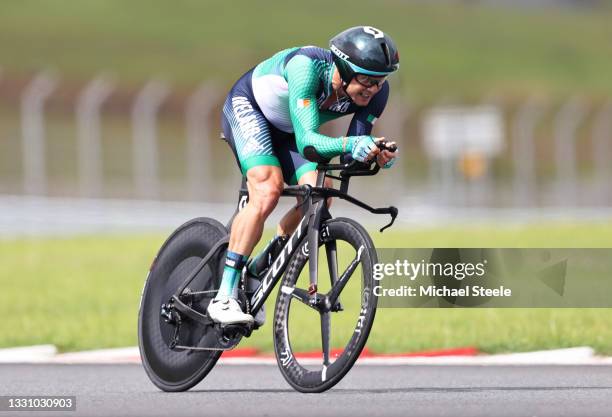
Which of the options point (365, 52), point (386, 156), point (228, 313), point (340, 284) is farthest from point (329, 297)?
point (365, 52)

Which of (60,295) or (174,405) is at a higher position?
(174,405)

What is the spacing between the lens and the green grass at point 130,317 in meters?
11.4

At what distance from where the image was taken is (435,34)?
405 ft

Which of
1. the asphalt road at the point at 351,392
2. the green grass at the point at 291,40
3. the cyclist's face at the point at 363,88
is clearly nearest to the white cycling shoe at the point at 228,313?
the asphalt road at the point at 351,392

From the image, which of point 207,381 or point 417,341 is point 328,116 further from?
point 417,341

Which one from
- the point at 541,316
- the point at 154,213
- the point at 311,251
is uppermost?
the point at 311,251

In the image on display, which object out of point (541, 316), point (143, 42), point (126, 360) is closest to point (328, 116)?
point (126, 360)

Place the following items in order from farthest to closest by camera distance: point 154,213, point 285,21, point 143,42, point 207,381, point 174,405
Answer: point 285,21 → point 143,42 → point 154,213 → point 207,381 → point 174,405

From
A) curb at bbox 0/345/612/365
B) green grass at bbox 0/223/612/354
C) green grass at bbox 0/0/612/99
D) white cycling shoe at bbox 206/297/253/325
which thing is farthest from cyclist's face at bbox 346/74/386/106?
green grass at bbox 0/0/612/99

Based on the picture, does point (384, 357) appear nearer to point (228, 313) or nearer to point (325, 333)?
point (228, 313)

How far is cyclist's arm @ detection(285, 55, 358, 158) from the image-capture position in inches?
297

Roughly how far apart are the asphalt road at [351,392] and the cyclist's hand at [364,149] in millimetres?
1202

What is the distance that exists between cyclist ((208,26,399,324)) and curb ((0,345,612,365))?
2.28 m

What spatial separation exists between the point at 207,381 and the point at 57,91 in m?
79.5
